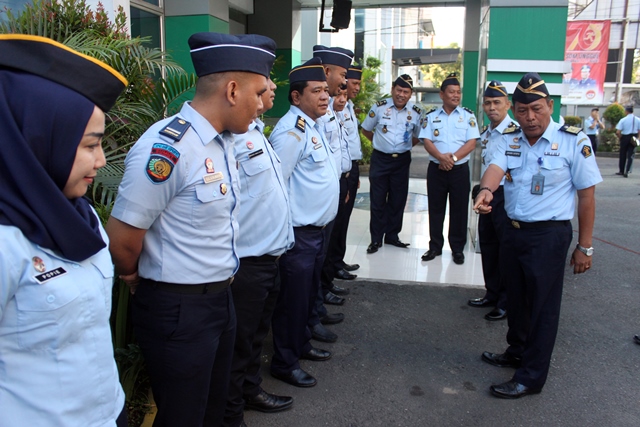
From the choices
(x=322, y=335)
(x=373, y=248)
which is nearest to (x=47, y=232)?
(x=322, y=335)

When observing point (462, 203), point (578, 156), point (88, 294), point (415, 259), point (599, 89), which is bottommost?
point (415, 259)

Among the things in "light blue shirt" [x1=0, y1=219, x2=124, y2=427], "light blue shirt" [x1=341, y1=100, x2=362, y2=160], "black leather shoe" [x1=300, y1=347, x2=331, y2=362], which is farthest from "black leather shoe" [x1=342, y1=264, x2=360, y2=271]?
"light blue shirt" [x1=0, y1=219, x2=124, y2=427]

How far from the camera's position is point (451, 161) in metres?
5.65

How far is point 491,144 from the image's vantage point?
488 centimetres

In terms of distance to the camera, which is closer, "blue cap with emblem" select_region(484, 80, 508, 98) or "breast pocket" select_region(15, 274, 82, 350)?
"breast pocket" select_region(15, 274, 82, 350)

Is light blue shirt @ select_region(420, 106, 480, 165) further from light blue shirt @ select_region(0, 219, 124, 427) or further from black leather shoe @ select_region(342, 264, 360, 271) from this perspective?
light blue shirt @ select_region(0, 219, 124, 427)

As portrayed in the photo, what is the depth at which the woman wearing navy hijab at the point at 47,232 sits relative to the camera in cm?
112

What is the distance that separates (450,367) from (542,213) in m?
1.20

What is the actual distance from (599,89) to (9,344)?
84.7 feet

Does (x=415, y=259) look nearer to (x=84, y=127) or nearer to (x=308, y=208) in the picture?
(x=308, y=208)

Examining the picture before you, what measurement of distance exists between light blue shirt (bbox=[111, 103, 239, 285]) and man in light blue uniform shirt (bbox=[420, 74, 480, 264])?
409cm

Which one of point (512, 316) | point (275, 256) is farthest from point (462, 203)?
point (275, 256)

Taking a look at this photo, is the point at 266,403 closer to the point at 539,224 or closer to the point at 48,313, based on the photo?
the point at 539,224

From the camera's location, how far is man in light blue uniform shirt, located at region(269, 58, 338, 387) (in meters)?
3.15
